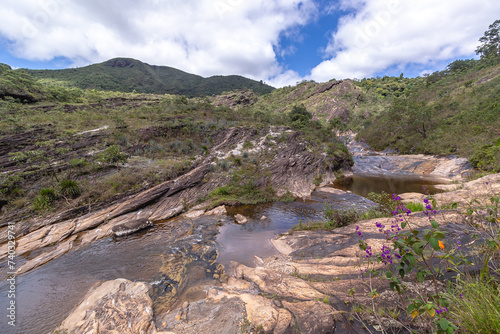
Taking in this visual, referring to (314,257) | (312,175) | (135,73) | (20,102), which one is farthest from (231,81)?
(314,257)

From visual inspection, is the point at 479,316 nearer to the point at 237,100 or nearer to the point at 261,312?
the point at 261,312

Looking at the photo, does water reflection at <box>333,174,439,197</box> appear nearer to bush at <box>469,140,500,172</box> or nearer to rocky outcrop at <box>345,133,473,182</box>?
rocky outcrop at <box>345,133,473,182</box>

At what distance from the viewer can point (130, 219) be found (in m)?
11.9

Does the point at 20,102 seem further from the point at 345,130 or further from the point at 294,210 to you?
the point at 345,130

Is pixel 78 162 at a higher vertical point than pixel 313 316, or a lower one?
higher

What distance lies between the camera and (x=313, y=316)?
368 centimetres

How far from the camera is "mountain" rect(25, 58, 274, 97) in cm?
8031

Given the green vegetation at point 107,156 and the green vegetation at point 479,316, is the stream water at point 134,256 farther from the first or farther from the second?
the green vegetation at point 479,316

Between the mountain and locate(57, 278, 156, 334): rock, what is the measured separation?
95365mm

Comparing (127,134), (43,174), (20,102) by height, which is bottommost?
(43,174)

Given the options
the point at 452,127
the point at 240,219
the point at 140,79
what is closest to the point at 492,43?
the point at 452,127

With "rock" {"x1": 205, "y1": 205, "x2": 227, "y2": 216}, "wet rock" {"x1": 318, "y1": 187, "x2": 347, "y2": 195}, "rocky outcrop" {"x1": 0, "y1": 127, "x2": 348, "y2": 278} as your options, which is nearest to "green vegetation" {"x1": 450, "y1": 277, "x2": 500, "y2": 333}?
"rock" {"x1": 205, "y1": 205, "x2": 227, "y2": 216}

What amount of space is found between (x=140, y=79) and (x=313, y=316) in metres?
141

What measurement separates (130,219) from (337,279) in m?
12.2
